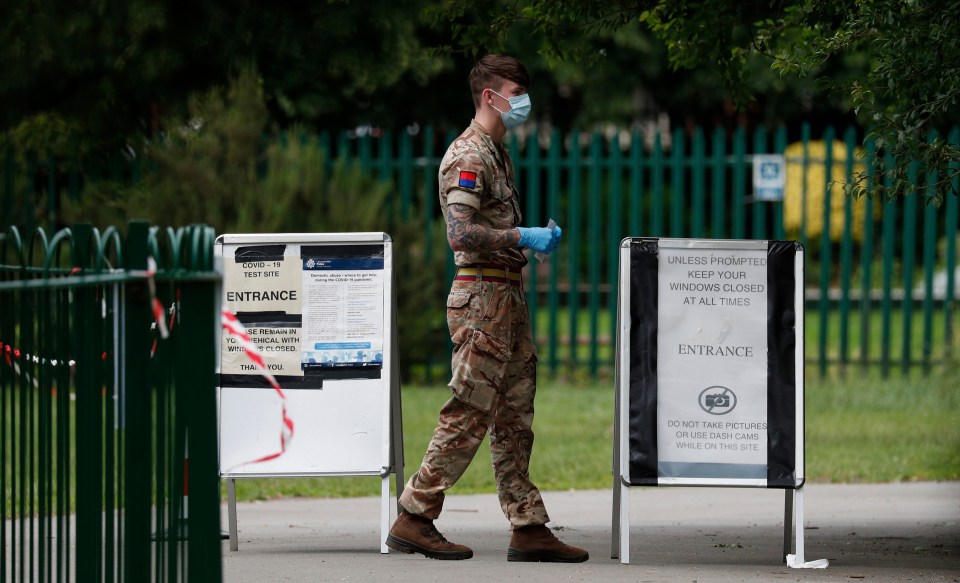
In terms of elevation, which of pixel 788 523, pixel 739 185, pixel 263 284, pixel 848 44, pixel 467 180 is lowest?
pixel 788 523

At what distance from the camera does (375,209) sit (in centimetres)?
1349

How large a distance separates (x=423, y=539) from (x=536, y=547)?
474 millimetres

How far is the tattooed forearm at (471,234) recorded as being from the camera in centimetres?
584

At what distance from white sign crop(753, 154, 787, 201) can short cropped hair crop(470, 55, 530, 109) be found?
845 centimetres

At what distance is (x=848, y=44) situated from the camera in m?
5.96

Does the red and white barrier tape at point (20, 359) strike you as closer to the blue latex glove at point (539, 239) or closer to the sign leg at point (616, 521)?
the blue latex glove at point (539, 239)

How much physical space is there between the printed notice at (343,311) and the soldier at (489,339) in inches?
20.2

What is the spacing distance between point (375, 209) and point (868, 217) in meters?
4.76

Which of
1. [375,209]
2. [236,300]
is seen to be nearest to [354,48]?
[375,209]

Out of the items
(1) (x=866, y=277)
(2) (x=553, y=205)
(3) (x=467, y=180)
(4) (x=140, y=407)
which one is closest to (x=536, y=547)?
(3) (x=467, y=180)

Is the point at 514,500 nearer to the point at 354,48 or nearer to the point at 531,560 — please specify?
the point at 531,560

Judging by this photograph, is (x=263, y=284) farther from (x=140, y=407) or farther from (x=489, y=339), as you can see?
(x=140, y=407)

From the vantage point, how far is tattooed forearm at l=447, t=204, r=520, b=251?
5.84m

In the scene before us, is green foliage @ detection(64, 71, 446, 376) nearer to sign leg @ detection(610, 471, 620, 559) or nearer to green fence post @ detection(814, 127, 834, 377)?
green fence post @ detection(814, 127, 834, 377)
